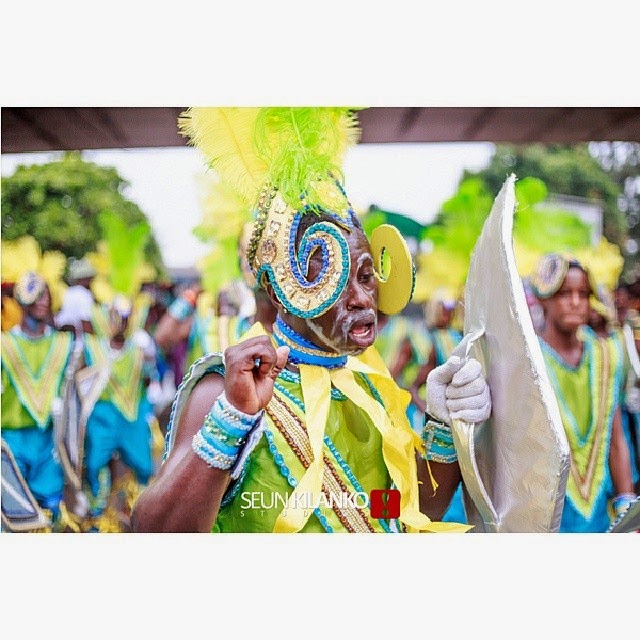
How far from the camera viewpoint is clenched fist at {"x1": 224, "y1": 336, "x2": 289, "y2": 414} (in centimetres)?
258

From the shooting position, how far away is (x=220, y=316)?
3463 mm

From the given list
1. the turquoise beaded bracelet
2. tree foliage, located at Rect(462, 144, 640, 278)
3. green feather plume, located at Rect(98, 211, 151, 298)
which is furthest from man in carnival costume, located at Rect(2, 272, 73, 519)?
tree foliage, located at Rect(462, 144, 640, 278)

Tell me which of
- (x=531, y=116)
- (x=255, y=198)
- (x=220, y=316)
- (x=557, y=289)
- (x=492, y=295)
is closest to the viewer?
(x=492, y=295)

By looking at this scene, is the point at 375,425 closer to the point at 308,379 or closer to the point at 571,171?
the point at 308,379

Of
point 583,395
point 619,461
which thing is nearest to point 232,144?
point 583,395

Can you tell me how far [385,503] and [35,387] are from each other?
1.76 meters

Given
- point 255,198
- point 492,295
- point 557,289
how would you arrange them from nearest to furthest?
point 492,295
point 255,198
point 557,289

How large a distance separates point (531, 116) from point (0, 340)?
225cm

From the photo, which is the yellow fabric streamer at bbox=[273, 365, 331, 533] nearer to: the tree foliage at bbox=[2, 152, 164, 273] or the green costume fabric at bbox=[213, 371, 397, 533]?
the green costume fabric at bbox=[213, 371, 397, 533]

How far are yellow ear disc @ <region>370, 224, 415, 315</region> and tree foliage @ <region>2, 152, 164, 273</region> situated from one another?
87 centimetres

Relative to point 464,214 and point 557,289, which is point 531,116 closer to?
point 464,214

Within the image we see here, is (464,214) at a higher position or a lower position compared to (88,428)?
higher

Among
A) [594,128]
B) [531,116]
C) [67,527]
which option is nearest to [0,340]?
[67,527]

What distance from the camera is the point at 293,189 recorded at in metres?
2.82
